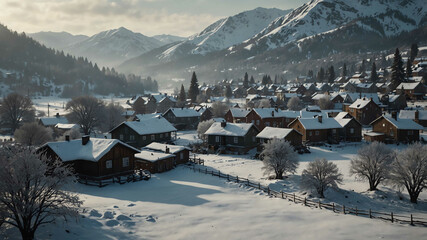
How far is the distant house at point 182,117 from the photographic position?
91125mm

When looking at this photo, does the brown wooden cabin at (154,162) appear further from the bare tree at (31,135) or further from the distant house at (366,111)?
the distant house at (366,111)

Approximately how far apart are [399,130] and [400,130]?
186 millimetres

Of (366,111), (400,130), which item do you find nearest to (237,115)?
(366,111)

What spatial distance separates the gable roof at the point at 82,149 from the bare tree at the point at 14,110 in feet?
193

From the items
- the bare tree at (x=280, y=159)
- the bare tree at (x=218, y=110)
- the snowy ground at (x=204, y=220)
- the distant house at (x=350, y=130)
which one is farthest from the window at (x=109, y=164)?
the bare tree at (x=218, y=110)

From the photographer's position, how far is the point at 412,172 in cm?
3216

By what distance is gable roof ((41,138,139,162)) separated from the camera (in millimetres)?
36156

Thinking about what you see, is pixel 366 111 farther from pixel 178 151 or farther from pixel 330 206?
pixel 330 206

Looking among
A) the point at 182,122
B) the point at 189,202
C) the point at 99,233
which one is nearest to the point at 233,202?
the point at 189,202

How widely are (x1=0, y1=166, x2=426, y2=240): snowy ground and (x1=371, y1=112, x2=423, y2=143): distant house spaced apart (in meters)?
43.9

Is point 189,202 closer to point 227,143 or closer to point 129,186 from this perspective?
point 129,186

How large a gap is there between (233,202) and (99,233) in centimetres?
1280

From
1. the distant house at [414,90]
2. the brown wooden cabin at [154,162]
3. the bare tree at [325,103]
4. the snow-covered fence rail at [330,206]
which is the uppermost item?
the distant house at [414,90]

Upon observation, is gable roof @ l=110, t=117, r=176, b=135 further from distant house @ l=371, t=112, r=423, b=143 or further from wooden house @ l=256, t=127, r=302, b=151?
distant house @ l=371, t=112, r=423, b=143
